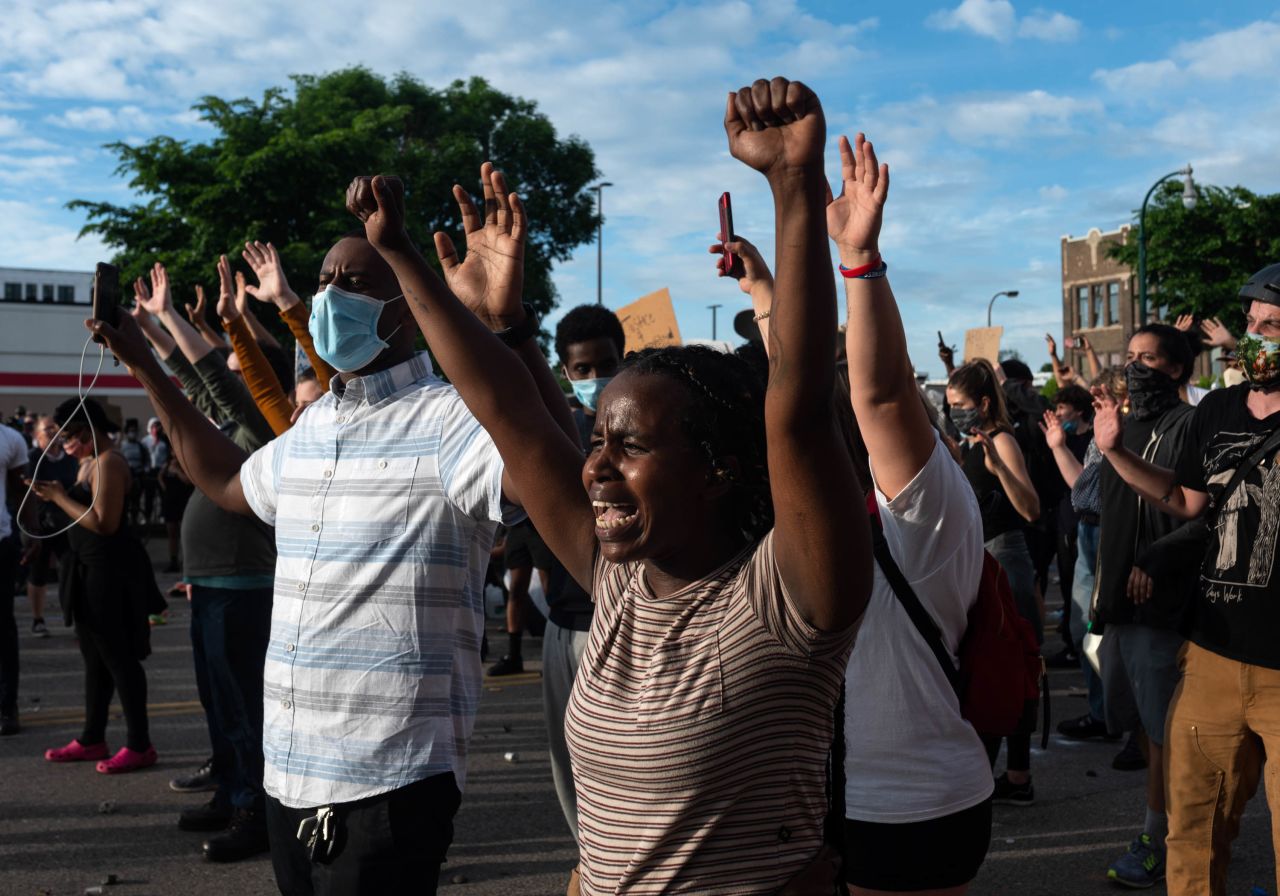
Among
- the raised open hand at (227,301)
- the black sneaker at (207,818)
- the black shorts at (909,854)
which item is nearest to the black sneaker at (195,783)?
the black sneaker at (207,818)

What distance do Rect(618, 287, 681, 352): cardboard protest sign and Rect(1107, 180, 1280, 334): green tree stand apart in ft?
113

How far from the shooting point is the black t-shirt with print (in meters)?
3.68

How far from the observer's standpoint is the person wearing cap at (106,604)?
260 inches

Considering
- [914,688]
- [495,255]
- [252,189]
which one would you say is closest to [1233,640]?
[914,688]

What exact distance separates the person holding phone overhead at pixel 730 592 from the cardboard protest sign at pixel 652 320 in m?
4.61

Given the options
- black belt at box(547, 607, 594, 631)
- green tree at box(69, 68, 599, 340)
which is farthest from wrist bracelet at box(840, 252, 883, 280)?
green tree at box(69, 68, 599, 340)

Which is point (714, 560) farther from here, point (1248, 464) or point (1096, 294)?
point (1096, 294)

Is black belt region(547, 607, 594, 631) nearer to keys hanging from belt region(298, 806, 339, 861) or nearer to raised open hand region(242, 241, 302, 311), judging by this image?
raised open hand region(242, 241, 302, 311)

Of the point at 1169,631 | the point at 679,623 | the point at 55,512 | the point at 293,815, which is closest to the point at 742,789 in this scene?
the point at 679,623

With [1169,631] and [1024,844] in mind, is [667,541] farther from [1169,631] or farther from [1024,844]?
[1024,844]

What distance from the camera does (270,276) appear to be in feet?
14.4

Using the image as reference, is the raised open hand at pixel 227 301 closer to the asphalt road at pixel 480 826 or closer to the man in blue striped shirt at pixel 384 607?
the man in blue striped shirt at pixel 384 607

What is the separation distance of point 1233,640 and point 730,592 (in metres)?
2.51

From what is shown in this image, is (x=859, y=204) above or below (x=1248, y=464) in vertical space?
above
